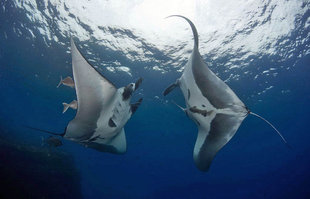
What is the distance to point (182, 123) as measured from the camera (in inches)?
942

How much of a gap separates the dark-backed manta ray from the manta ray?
51.8 inches

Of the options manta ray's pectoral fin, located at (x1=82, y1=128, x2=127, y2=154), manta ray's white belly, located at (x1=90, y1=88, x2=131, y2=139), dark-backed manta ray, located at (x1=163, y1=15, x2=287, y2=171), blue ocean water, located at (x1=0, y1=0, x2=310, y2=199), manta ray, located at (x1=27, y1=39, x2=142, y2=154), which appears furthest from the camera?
blue ocean water, located at (x1=0, y1=0, x2=310, y2=199)

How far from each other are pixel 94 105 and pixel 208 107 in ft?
6.60

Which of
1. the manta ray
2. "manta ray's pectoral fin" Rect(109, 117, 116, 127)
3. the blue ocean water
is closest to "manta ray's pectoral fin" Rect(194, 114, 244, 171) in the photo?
the manta ray

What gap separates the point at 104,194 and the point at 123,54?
58151mm

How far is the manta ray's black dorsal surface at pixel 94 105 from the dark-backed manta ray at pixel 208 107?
1310 mm

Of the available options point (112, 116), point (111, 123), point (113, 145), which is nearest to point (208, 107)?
point (112, 116)

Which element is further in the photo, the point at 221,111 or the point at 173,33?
the point at 173,33

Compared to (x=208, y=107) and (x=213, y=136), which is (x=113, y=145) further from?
(x=208, y=107)

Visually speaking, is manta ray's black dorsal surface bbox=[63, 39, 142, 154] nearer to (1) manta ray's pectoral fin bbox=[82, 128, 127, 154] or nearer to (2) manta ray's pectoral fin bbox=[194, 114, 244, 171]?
(1) manta ray's pectoral fin bbox=[82, 128, 127, 154]

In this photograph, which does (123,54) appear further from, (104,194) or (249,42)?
(104,194)

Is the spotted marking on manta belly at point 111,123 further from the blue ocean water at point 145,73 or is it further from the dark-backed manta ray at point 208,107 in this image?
the blue ocean water at point 145,73

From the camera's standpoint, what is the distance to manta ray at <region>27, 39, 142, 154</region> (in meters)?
2.85

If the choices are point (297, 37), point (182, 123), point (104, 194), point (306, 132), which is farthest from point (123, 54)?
point (104, 194)
